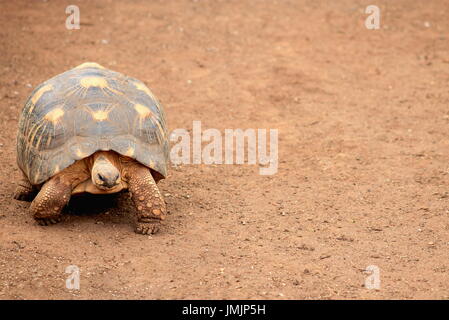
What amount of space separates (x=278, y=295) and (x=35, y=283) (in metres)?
1.47

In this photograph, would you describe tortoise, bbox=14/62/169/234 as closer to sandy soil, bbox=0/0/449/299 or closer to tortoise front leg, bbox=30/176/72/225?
tortoise front leg, bbox=30/176/72/225

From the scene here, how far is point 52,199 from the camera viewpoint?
4.77 m

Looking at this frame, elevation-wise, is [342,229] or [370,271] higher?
[342,229]

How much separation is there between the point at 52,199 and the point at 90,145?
46cm

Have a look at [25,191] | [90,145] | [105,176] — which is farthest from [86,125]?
[25,191]

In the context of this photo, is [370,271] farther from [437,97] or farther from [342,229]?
[437,97]

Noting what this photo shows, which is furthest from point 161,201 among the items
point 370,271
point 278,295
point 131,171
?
point 370,271

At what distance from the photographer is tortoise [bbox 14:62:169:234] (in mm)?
4762

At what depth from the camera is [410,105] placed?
762 centimetres

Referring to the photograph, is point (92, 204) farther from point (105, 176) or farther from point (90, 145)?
point (105, 176)

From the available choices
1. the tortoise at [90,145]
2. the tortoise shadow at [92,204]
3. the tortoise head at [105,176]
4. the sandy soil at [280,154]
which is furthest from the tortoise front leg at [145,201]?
the tortoise shadow at [92,204]

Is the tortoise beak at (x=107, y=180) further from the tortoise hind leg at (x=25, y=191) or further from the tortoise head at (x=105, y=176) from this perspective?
the tortoise hind leg at (x=25, y=191)

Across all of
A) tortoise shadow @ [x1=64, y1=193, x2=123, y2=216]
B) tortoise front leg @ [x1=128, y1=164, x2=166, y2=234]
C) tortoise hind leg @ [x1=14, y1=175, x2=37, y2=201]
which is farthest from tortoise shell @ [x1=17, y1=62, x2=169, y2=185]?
tortoise shadow @ [x1=64, y1=193, x2=123, y2=216]

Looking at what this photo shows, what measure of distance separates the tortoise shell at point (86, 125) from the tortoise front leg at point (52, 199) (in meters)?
0.07
